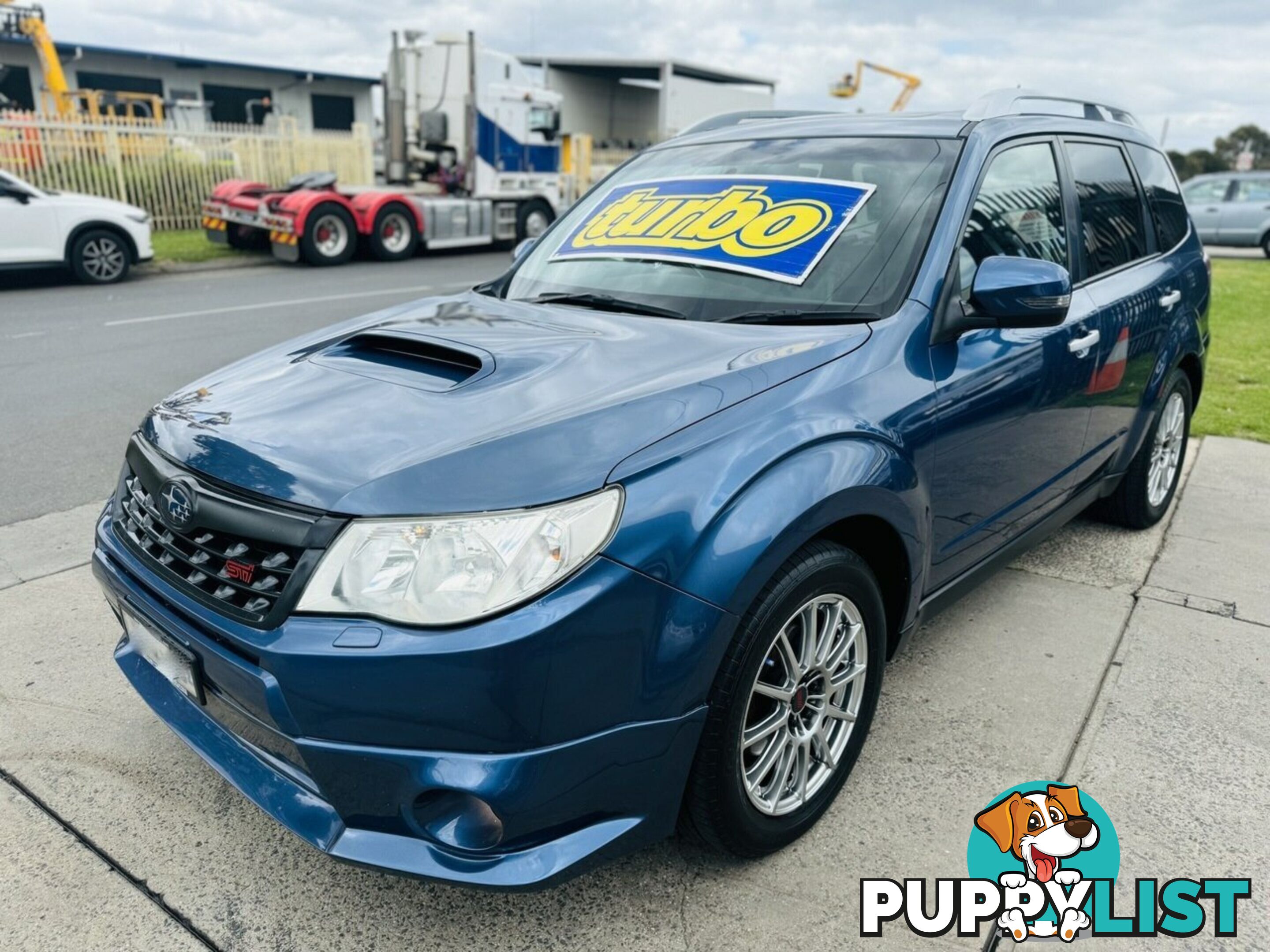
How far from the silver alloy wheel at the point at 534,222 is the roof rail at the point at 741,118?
559 inches

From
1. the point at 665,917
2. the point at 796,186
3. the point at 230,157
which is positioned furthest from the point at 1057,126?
the point at 230,157

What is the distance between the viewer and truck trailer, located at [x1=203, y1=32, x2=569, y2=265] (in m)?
14.8

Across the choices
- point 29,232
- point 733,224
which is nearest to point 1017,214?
point 733,224

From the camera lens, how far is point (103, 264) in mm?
12438

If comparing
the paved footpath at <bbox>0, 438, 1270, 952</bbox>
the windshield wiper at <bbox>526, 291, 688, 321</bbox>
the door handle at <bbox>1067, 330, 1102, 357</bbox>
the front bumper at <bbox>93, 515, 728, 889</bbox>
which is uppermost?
the windshield wiper at <bbox>526, 291, 688, 321</bbox>

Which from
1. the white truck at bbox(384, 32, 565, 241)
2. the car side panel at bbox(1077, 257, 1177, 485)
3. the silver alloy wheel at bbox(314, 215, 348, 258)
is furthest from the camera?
the white truck at bbox(384, 32, 565, 241)

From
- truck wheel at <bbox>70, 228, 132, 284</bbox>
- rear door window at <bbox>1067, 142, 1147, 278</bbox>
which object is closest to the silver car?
rear door window at <bbox>1067, 142, 1147, 278</bbox>

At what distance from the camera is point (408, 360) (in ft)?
8.45

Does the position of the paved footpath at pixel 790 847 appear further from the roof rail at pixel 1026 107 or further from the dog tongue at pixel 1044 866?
the roof rail at pixel 1026 107

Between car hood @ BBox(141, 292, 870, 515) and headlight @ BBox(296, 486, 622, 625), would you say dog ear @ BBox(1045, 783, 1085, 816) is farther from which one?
headlight @ BBox(296, 486, 622, 625)

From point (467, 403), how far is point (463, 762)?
801 millimetres

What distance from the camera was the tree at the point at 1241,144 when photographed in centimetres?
5450

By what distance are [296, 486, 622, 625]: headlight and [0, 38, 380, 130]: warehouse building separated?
116 ft

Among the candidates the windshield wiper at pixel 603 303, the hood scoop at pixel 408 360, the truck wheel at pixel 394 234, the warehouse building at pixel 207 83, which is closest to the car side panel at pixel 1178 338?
the windshield wiper at pixel 603 303
